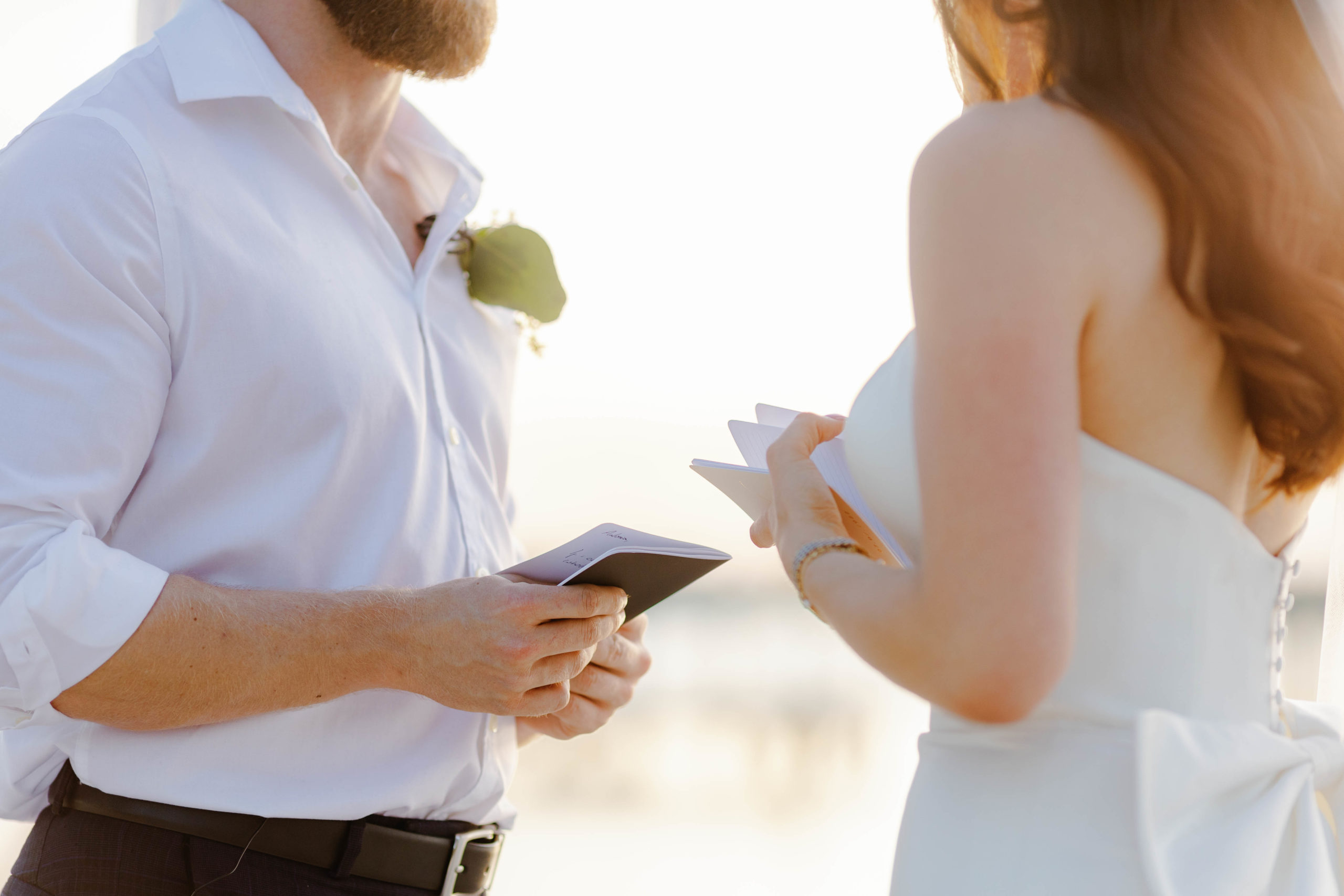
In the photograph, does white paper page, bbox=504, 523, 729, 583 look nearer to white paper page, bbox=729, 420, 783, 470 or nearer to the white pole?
white paper page, bbox=729, 420, 783, 470

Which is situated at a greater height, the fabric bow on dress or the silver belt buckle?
the fabric bow on dress

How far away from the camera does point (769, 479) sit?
3.74ft

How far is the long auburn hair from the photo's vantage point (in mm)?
803

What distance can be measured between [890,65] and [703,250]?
8.97 ft

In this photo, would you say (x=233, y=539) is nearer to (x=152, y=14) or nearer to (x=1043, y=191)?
(x=1043, y=191)

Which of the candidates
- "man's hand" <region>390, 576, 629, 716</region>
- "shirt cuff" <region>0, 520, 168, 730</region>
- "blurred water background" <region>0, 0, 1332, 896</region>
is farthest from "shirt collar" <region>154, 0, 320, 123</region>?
"blurred water background" <region>0, 0, 1332, 896</region>

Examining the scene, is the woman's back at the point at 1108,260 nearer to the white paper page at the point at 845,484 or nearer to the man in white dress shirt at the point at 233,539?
the white paper page at the point at 845,484

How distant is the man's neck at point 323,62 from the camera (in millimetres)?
1711

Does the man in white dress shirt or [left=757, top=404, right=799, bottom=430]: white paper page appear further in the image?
[left=757, top=404, right=799, bottom=430]: white paper page

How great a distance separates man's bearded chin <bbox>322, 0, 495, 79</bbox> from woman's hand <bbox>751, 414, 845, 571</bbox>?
3.64 feet

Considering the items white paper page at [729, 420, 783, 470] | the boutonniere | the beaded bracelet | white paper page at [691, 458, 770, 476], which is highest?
the boutonniere

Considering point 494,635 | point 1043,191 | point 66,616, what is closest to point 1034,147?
point 1043,191

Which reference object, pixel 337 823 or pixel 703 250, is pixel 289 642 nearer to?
pixel 337 823

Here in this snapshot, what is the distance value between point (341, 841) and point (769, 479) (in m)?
0.82
